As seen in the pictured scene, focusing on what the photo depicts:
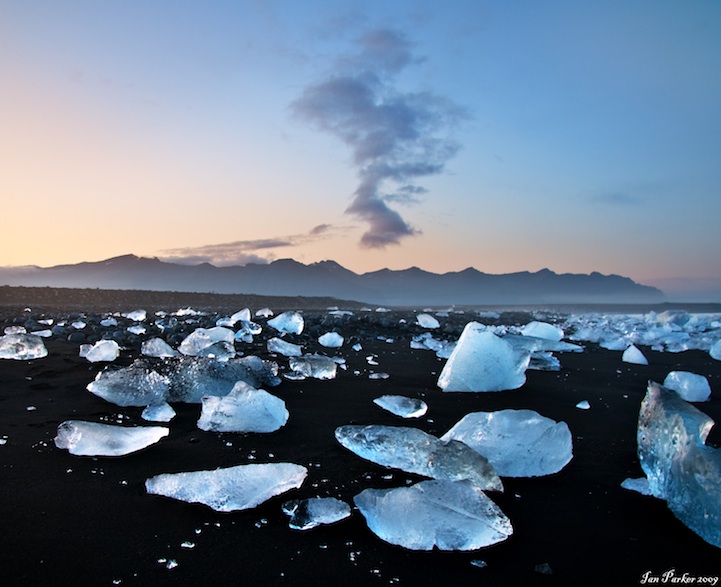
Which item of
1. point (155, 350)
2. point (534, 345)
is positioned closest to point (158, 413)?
point (155, 350)

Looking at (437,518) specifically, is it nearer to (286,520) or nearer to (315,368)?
(286,520)

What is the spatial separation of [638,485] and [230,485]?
138 centimetres

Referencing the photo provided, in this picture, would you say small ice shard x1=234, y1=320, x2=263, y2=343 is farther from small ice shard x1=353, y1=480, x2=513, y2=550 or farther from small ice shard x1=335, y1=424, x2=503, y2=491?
small ice shard x1=353, y1=480, x2=513, y2=550

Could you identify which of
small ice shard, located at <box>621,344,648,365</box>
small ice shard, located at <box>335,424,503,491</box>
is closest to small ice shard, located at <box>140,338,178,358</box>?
small ice shard, located at <box>335,424,503,491</box>

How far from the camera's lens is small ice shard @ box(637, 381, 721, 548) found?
1.27 meters

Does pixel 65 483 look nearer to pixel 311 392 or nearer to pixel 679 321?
pixel 311 392

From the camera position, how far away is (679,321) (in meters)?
10.1

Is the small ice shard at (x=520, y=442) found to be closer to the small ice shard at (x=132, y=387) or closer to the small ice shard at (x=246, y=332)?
the small ice shard at (x=132, y=387)

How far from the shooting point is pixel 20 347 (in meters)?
3.42

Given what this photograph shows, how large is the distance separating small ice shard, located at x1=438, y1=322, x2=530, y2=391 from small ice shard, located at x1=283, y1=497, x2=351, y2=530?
1826mm

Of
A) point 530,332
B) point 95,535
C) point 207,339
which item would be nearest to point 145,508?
point 95,535

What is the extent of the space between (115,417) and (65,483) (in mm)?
746

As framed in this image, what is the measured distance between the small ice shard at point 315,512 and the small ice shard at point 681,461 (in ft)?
3.31

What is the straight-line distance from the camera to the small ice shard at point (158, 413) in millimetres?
2139
